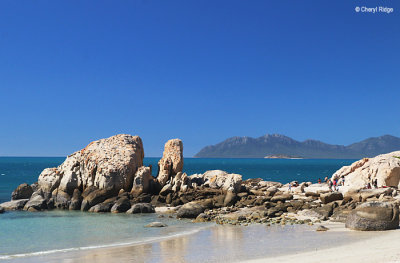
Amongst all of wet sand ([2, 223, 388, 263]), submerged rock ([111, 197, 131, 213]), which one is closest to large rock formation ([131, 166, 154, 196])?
submerged rock ([111, 197, 131, 213])

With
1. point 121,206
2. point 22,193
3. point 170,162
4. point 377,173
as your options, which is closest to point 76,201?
point 121,206

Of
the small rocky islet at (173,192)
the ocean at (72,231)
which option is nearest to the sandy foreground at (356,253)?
the small rocky islet at (173,192)

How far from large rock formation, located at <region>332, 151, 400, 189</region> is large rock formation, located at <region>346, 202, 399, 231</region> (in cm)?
1796

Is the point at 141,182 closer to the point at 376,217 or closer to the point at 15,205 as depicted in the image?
the point at 15,205

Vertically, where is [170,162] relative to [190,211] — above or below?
above

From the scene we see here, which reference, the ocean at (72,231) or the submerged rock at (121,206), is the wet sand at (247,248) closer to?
the ocean at (72,231)

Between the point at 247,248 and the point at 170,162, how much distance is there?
25454 mm

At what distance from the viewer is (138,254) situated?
19.2 meters

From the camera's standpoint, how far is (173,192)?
40.4m

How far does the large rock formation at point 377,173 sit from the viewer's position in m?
42.6

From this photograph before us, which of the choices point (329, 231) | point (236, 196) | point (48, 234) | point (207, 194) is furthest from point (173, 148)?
point (329, 231)

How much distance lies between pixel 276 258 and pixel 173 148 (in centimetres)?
2975

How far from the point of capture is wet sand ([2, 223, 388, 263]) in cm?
1742

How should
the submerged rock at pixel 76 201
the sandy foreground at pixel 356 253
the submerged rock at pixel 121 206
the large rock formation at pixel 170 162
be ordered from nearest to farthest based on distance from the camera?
the sandy foreground at pixel 356 253 < the submerged rock at pixel 121 206 < the submerged rock at pixel 76 201 < the large rock formation at pixel 170 162
